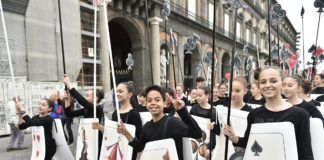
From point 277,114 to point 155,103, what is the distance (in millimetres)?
1031

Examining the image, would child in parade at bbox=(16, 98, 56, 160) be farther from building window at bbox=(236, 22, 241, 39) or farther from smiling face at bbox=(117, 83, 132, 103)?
building window at bbox=(236, 22, 241, 39)

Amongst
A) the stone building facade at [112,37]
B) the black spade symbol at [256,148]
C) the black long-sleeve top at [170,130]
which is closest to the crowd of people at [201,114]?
the black long-sleeve top at [170,130]

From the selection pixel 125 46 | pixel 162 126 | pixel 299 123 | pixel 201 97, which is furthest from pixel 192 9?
pixel 299 123

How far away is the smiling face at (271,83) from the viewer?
1.89m

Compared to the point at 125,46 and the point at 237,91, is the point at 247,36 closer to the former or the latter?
the point at 125,46

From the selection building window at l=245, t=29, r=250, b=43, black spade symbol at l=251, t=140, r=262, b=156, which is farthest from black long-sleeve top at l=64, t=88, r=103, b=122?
building window at l=245, t=29, r=250, b=43

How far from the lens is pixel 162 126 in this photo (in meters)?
2.21

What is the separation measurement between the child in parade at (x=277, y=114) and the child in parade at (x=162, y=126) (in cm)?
36

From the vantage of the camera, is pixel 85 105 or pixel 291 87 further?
pixel 85 105

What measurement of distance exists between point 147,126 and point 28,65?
26.3 ft

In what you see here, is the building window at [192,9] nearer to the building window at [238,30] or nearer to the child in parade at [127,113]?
the building window at [238,30]

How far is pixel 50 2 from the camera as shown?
955 cm

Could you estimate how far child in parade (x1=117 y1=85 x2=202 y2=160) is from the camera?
2.17 metres

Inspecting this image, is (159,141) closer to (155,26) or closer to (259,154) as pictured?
(259,154)
